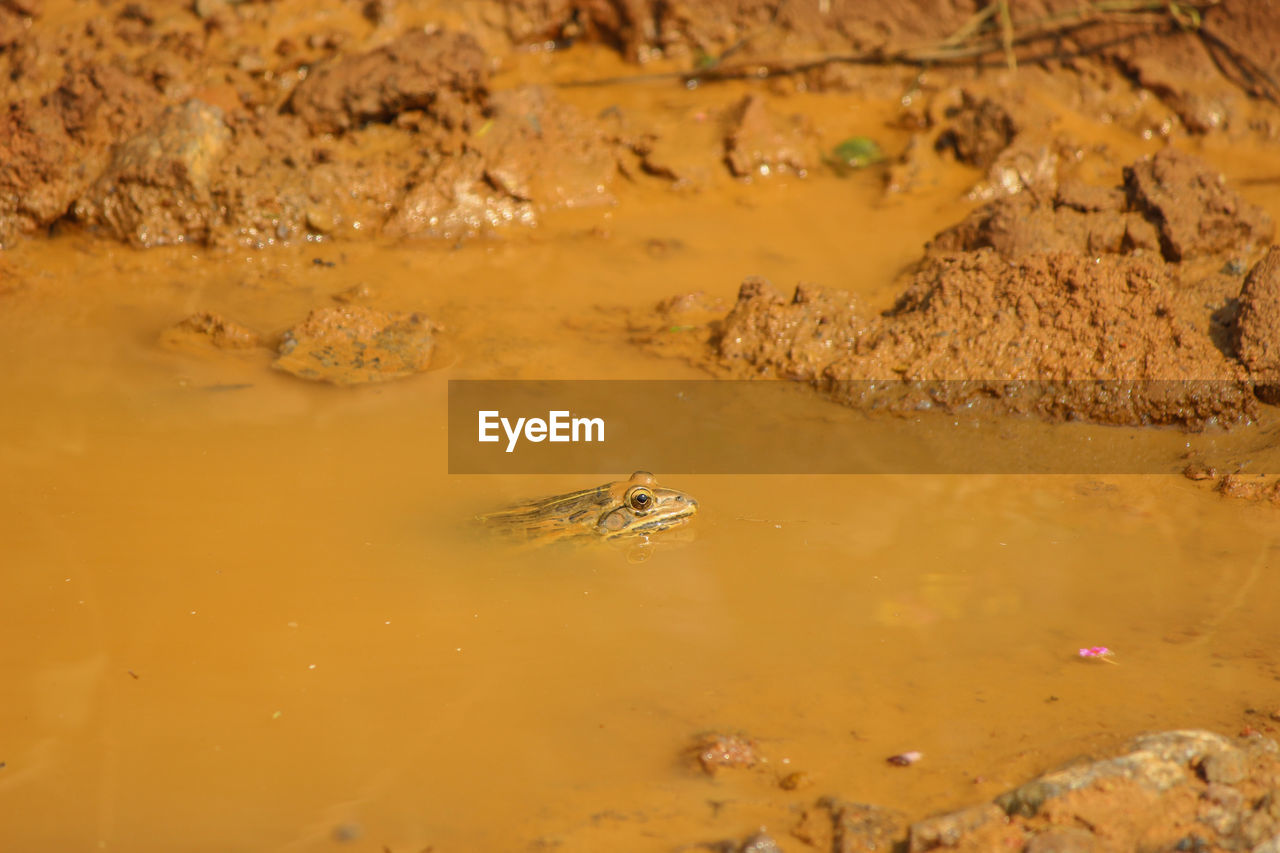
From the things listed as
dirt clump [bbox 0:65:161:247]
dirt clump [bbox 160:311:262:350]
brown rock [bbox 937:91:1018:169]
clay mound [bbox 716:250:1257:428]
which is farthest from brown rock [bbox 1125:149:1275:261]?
dirt clump [bbox 0:65:161:247]

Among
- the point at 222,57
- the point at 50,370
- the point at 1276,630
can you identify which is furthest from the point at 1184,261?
the point at 222,57

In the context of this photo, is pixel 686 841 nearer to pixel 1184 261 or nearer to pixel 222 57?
pixel 1184 261

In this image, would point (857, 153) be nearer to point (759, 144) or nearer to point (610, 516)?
point (759, 144)

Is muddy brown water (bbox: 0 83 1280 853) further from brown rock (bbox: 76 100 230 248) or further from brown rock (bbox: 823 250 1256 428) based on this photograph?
brown rock (bbox: 76 100 230 248)

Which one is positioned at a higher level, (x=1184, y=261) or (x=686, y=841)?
(x=1184, y=261)

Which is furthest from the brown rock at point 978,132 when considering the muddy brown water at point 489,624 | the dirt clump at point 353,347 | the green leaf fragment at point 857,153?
the dirt clump at point 353,347

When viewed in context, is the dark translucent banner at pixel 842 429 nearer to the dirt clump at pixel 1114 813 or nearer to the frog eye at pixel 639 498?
the frog eye at pixel 639 498
